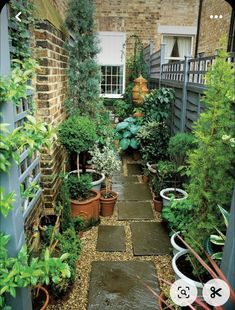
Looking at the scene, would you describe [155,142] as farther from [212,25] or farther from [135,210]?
[212,25]

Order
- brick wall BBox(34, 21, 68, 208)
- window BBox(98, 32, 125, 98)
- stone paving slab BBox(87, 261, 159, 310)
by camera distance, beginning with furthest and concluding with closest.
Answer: window BBox(98, 32, 125, 98), brick wall BBox(34, 21, 68, 208), stone paving slab BBox(87, 261, 159, 310)

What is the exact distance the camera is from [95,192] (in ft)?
10.7

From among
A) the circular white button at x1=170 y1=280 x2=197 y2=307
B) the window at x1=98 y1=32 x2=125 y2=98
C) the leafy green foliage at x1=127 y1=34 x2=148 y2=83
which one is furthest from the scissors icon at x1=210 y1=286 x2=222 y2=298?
the window at x1=98 y1=32 x2=125 y2=98

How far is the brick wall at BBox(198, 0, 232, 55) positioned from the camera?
711 centimetres

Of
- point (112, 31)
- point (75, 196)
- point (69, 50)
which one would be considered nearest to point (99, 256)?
point (75, 196)

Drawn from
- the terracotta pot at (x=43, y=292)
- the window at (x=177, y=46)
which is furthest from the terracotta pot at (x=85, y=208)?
the window at (x=177, y=46)

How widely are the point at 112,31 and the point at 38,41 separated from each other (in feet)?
19.5

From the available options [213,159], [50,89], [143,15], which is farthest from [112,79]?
[213,159]

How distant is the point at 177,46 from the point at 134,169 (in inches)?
209

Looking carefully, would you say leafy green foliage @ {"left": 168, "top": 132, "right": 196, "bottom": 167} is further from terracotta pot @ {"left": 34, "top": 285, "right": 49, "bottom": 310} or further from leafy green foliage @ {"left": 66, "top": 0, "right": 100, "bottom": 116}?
terracotta pot @ {"left": 34, "top": 285, "right": 49, "bottom": 310}

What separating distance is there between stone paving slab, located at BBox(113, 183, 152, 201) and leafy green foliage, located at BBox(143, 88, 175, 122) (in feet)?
3.86

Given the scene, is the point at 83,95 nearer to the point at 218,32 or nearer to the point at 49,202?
the point at 49,202

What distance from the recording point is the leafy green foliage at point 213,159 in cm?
165

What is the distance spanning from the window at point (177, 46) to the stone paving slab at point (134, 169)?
491 cm
